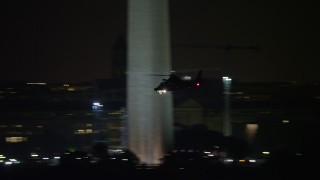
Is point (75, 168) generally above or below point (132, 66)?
below

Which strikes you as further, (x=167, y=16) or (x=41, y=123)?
(x=41, y=123)

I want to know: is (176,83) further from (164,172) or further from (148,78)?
(148,78)

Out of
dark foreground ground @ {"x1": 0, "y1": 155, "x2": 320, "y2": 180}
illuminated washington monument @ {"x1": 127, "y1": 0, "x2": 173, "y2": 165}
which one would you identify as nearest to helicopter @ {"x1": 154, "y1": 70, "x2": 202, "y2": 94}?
dark foreground ground @ {"x1": 0, "y1": 155, "x2": 320, "y2": 180}

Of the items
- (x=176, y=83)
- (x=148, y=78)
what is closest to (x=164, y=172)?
(x=176, y=83)

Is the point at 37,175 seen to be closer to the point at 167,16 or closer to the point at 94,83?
the point at 167,16

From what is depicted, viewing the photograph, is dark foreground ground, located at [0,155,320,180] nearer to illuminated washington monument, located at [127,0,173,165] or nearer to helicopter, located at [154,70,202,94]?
helicopter, located at [154,70,202,94]

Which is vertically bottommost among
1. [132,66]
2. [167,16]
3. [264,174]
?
[264,174]

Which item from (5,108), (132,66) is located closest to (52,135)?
(5,108)

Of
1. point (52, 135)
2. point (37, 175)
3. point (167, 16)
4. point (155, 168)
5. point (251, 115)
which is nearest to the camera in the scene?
point (37, 175)
